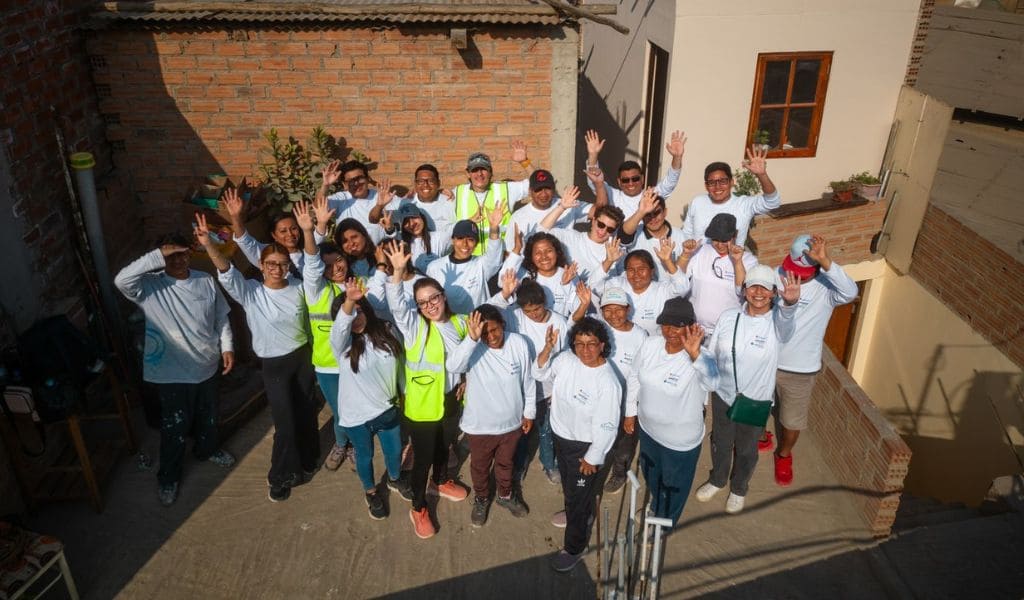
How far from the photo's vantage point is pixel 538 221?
6.45 metres

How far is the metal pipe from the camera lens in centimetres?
638

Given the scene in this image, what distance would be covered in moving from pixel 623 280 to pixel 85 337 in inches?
163

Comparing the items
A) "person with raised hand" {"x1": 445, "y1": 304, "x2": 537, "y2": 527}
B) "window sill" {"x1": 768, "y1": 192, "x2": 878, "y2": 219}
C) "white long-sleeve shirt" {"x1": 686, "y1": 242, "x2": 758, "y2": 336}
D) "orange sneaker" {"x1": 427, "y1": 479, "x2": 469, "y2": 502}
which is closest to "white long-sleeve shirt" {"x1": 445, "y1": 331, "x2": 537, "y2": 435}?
"person with raised hand" {"x1": 445, "y1": 304, "x2": 537, "y2": 527}

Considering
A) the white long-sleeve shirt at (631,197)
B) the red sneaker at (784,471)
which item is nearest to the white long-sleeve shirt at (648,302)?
the white long-sleeve shirt at (631,197)

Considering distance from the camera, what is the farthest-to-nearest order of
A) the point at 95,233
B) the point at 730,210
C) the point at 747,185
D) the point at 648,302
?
1. the point at 747,185
2. the point at 95,233
3. the point at 730,210
4. the point at 648,302

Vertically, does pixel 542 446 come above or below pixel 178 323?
below

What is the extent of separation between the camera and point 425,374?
4953mm

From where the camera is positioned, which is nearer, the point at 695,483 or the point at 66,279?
the point at 695,483

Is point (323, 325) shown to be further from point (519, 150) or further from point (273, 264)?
point (519, 150)

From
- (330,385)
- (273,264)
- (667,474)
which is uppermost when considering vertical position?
(273,264)

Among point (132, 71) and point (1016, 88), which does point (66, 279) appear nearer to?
point (132, 71)

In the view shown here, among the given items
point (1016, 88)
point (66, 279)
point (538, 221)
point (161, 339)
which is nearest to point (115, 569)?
point (161, 339)

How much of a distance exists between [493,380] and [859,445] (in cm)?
294

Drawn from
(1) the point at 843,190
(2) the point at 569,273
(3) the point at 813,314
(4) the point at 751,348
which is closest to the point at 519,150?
(2) the point at 569,273
